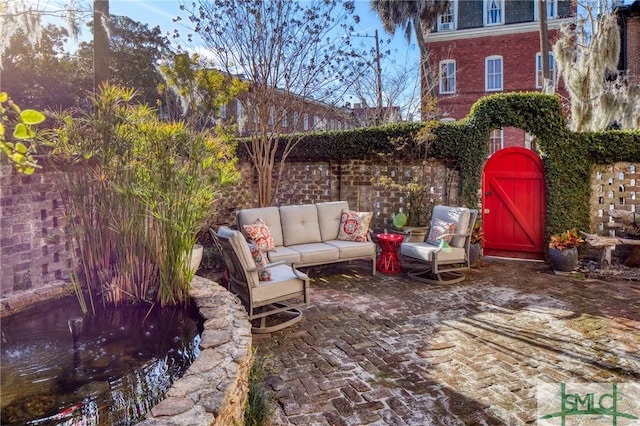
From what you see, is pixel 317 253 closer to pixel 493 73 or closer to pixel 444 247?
pixel 444 247

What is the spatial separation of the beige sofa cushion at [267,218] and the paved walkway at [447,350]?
0.94 metres

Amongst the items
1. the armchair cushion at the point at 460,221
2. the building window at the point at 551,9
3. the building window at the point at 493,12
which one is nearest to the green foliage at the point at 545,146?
the armchair cushion at the point at 460,221

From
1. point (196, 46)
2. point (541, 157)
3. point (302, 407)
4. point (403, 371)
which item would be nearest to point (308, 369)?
point (302, 407)

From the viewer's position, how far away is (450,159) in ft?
24.3

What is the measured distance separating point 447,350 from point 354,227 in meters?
2.92

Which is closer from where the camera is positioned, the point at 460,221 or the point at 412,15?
the point at 460,221

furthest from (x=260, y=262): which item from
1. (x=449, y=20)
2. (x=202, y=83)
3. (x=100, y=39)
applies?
(x=449, y=20)

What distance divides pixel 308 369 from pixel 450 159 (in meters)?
5.22

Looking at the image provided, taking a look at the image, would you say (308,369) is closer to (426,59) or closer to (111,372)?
(111,372)

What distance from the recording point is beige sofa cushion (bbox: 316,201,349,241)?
6388mm

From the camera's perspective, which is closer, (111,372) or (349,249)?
(111,372)

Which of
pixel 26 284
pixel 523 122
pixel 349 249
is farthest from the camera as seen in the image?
pixel 523 122

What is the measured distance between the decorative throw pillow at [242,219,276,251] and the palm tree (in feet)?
36.1

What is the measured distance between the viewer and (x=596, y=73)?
9.27 meters
